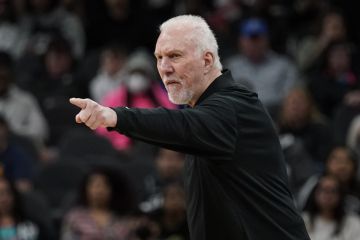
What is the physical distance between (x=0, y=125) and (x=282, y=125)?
8.82 feet

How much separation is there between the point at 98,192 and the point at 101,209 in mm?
154

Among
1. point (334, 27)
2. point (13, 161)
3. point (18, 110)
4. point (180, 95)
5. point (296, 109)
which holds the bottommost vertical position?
point (13, 161)

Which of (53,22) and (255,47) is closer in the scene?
(255,47)

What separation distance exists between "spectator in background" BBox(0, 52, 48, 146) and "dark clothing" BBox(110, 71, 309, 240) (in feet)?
20.8

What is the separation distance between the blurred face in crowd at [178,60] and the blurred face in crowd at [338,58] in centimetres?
689

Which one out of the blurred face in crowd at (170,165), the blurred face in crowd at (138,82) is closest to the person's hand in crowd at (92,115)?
the blurred face in crowd at (170,165)

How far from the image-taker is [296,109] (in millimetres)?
9820

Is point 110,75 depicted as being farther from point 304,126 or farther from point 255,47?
point 304,126

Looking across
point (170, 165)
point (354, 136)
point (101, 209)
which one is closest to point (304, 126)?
point (354, 136)

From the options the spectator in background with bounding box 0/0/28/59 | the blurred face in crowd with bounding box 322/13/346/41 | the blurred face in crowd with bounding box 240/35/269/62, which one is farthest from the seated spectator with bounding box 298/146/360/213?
the spectator in background with bounding box 0/0/28/59

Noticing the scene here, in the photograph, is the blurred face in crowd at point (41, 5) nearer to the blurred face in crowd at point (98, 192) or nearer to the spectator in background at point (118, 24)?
the spectator in background at point (118, 24)

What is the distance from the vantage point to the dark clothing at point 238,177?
13.0 ft

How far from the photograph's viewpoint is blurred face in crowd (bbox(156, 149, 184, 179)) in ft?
30.2

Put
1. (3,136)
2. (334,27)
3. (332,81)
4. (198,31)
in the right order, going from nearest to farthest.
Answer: (198,31)
(3,136)
(332,81)
(334,27)
